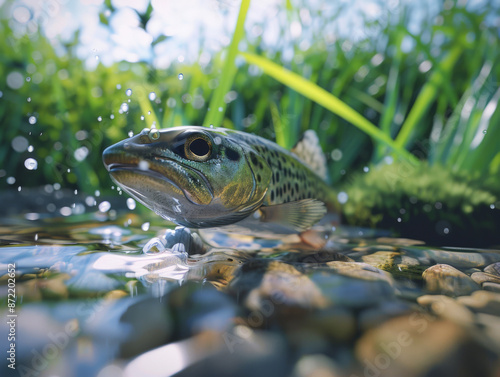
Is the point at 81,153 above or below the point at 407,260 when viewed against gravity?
above

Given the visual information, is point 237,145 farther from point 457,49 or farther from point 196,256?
point 457,49

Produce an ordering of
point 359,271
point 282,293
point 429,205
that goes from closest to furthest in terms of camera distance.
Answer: point 282,293 → point 359,271 → point 429,205

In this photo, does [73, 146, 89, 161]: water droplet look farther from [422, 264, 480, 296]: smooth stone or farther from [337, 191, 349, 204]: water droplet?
[422, 264, 480, 296]: smooth stone

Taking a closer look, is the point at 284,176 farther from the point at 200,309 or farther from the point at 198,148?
the point at 200,309

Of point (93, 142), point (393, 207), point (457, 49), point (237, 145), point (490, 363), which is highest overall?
point (457, 49)

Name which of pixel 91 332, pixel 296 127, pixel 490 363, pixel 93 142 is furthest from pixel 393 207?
pixel 93 142

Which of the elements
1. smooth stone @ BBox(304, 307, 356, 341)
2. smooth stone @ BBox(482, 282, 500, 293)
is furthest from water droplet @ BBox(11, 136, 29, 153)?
smooth stone @ BBox(482, 282, 500, 293)

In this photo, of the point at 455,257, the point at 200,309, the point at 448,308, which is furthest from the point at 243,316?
the point at 455,257

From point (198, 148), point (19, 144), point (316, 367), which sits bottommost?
point (316, 367)
